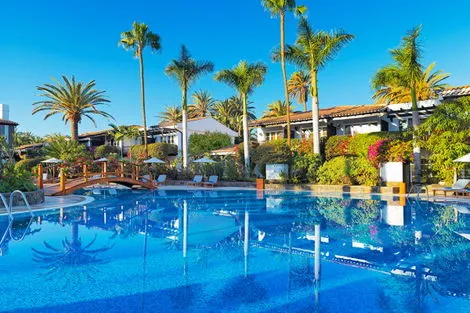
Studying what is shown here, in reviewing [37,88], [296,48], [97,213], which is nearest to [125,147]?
[37,88]

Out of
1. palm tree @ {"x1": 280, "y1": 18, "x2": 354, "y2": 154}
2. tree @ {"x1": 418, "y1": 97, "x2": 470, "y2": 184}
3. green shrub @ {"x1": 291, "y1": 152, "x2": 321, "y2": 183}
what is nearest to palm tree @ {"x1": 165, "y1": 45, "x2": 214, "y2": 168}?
palm tree @ {"x1": 280, "y1": 18, "x2": 354, "y2": 154}

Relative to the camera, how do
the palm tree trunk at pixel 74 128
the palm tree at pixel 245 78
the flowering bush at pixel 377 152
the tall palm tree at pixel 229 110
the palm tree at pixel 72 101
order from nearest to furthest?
the flowering bush at pixel 377 152 → the palm tree at pixel 245 78 → the palm tree at pixel 72 101 → the palm tree trunk at pixel 74 128 → the tall palm tree at pixel 229 110

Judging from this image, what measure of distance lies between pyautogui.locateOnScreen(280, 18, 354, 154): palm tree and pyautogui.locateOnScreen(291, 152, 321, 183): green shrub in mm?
706

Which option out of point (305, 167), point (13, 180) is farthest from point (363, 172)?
point (13, 180)

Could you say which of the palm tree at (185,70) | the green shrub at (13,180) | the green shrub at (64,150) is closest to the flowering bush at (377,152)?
the palm tree at (185,70)

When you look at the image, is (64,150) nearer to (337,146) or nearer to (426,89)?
(337,146)

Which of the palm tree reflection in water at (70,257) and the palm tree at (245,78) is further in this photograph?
the palm tree at (245,78)

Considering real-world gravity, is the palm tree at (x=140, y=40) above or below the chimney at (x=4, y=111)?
above

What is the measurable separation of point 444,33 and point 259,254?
27468 mm

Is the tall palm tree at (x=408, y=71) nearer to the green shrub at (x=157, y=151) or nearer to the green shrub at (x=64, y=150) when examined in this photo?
the green shrub at (x=157, y=151)

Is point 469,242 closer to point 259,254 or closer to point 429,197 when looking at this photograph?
point 259,254

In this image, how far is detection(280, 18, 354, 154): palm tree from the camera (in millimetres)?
26094

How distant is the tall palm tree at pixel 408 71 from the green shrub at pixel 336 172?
4151 millimetres

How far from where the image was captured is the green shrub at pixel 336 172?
979 inches
